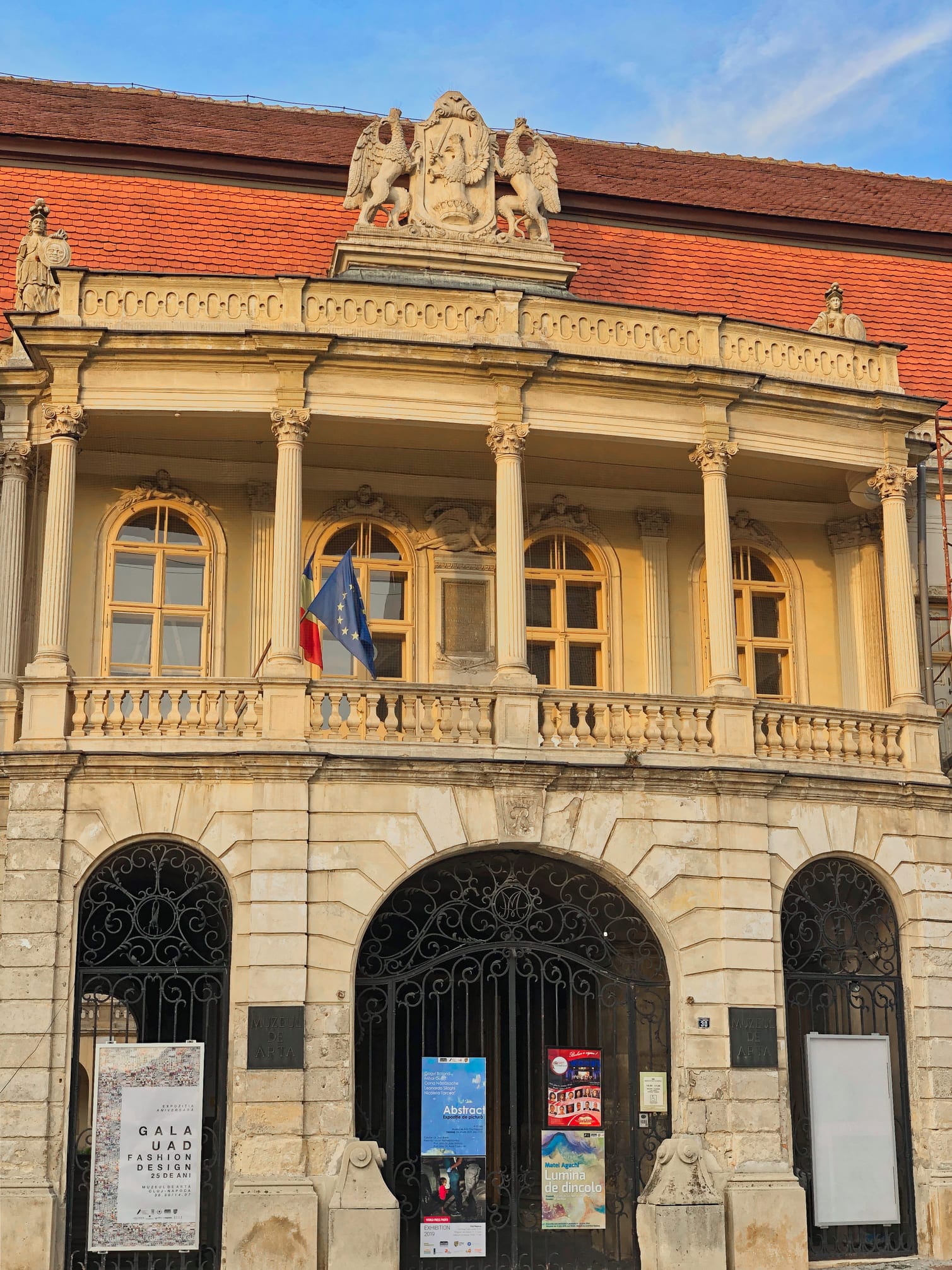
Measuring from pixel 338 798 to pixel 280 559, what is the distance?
2715 millimetres

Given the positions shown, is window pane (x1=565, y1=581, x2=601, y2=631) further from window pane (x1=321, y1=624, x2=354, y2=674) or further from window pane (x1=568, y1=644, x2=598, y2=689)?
window pane (x1=321, y1=624, x2=354, y2=674)

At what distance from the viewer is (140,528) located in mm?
20547

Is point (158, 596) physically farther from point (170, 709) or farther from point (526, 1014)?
point (526, 1014)

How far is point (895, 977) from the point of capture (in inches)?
747

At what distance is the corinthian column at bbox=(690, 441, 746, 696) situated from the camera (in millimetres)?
19047

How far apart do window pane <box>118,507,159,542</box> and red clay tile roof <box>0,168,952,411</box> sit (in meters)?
3.56

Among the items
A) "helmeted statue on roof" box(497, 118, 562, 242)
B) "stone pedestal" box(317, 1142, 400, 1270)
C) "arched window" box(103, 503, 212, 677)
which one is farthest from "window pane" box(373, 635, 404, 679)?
"stone pedestal" box(317, 1142, 400, 1270)

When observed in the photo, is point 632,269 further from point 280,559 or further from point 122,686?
point 122,686

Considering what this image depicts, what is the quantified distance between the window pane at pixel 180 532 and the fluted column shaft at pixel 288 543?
2158 mm

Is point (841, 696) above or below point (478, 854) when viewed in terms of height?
above

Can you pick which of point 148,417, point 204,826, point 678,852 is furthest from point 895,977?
point 148,417

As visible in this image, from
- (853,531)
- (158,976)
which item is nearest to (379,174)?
(853,531)

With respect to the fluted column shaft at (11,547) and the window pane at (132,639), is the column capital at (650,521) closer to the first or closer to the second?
the window pane at (132,639)

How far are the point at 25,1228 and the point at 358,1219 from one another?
3148 mm
